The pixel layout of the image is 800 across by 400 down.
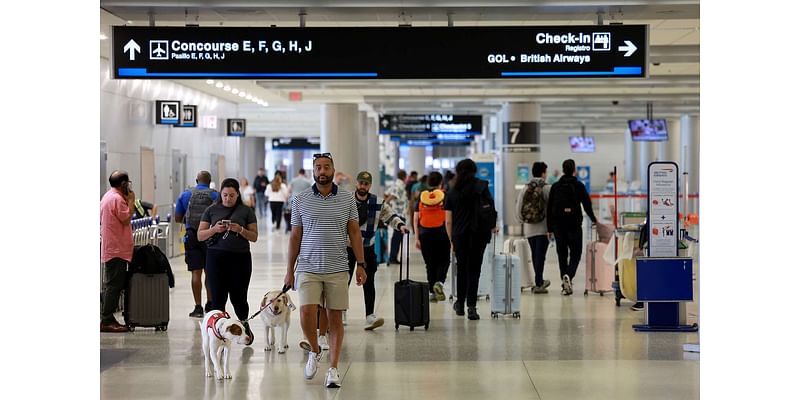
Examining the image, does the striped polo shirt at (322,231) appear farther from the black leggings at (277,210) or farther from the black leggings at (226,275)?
the black leggings at (277,210)

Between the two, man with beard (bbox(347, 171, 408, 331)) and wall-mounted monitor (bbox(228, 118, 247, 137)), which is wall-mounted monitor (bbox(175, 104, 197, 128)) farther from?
man with beard (bbox(347, 171, 408, 331))

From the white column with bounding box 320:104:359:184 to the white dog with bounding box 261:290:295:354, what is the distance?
63.9 feet

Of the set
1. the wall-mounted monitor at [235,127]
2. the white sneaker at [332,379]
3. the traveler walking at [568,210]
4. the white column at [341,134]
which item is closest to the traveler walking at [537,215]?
the traveler walking at [568,210]

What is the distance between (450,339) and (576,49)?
2960mm

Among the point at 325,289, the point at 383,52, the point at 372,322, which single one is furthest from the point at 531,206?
the point at 325,289

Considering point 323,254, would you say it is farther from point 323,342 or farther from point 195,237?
point 195,237

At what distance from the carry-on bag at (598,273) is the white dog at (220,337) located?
6.69m

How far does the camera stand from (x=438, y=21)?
13.7m

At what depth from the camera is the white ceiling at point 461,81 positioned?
425 inches

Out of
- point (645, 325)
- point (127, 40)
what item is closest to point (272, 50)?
point (127, 40)

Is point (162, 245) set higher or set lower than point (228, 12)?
lower

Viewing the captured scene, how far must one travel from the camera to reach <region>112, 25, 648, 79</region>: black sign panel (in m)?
9.38
